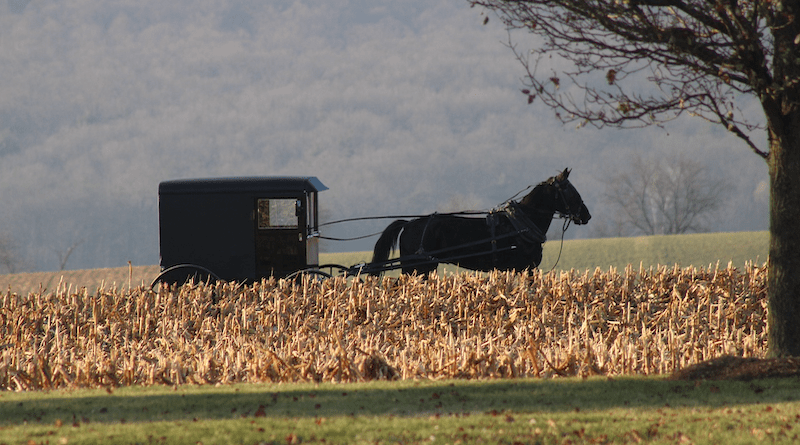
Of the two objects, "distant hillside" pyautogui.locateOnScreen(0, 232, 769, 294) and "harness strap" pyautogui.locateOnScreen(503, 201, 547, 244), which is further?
"distant hillside" pyautogui.locateOnScreen(0, 232, 769, 294)

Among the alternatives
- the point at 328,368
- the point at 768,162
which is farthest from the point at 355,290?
the point at 768,162

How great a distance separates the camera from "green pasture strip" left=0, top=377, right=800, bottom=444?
5480mm

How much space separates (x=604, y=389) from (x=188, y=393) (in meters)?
3.98

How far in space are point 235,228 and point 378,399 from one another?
766 centimetres

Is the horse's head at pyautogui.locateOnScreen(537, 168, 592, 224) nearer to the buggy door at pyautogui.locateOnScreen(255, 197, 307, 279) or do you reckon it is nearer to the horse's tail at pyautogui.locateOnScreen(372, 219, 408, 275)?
the horse's tail at pyautogui.locateOnScreen(372, 219, 408, 275)

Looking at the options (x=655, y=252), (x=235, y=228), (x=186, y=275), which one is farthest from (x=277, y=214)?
(x=655, y=252)

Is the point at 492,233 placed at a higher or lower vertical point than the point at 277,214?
lower

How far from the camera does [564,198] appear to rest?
46.3ft

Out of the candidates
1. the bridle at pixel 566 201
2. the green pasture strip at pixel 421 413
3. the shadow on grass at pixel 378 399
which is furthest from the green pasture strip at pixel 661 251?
the green pasture strip at pixel 421 413

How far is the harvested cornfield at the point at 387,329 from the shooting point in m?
7.97

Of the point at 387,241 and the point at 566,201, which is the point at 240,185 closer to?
the point at 387,241

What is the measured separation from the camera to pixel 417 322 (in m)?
11.0

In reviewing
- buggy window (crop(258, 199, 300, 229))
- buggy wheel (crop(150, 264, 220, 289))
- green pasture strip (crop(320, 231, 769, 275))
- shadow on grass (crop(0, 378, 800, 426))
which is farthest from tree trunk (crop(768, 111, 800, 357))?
green pasture strip (crop(320, 231, 769, 275))

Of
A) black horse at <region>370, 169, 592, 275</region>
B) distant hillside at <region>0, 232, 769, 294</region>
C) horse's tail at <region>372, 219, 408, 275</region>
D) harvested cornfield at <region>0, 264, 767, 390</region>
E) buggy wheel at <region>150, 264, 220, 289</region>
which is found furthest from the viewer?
distant hillside at <region>0, 232, 769, 294</region>
